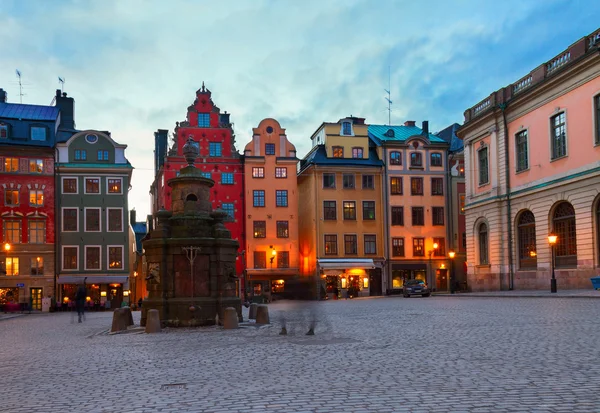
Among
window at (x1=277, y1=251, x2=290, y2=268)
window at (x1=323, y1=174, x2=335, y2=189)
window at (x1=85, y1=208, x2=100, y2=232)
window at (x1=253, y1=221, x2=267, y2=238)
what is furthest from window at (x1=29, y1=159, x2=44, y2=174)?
window at (x1=323, y1=174, x2=335, y2=189)

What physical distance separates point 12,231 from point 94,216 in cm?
625

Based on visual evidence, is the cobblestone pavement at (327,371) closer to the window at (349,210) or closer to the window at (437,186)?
the window at (349,210)

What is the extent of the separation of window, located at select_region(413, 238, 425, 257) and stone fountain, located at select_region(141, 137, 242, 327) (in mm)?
41813

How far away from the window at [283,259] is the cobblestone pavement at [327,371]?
41160 millimetres

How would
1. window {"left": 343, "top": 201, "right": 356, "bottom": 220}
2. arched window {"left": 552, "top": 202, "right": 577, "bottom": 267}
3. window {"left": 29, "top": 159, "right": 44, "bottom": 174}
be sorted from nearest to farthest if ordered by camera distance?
arched window {"left": 552, "top": 202, "right": 577, "bottom": 267}
window {"left": 29, "top": 159, "right": 44, "bottom": 174}
window {"left": 343, "top": 201, "right": 356, "bottom": 220}

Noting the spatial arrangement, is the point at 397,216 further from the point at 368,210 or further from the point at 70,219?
the point at 70,219

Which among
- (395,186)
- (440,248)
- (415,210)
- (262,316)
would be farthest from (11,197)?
(262,316)

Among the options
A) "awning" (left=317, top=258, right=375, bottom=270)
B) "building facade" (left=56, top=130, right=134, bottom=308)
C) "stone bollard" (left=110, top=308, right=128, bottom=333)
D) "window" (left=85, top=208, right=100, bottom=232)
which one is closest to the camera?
"stone bollard" (left=110, top=308, right=128, bottom=333)

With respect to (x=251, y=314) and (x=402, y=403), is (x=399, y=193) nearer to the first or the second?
(x=251, y=314)

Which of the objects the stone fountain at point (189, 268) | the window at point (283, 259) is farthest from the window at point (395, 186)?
the stone fountain at point (189, 268)

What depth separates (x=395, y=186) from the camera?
6344 cm

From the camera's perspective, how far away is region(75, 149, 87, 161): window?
185ft

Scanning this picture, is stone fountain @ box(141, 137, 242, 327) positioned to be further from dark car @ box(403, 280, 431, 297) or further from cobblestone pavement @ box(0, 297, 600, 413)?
dark car @ box(403, 280, 431, 297)

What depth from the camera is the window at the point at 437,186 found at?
6450 cm
